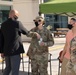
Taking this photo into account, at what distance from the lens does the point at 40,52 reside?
8172mm

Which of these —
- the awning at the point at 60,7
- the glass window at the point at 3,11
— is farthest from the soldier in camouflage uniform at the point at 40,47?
the glass window at the point at 3,11

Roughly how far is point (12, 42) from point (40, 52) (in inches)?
32.3

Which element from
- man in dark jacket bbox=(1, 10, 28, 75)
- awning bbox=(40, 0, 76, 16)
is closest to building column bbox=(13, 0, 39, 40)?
awning bbox=(40, 0, 76, 16)

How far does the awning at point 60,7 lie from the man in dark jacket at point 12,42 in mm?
719

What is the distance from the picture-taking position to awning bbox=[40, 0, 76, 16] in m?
7.48

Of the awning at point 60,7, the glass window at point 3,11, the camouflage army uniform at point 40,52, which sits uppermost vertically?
the glass window at point 3,11

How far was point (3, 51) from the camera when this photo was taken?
26.2 ft

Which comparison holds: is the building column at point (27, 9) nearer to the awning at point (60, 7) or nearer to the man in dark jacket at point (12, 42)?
the awning at point (60, 7)

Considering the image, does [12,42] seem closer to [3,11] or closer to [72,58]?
[72,58]

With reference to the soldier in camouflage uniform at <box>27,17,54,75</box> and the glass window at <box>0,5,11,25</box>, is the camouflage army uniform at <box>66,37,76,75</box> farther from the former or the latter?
the glass window at <box>0,5,11,25</box>

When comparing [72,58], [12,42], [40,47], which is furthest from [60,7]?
[72,58]

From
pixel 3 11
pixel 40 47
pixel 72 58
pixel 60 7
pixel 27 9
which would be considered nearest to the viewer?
pixel 72 58

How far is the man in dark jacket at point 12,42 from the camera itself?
7742 mm

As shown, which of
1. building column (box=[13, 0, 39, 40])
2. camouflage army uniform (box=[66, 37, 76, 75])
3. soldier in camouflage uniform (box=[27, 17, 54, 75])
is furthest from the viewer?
building column (box=[13, 0, 39, 40])
